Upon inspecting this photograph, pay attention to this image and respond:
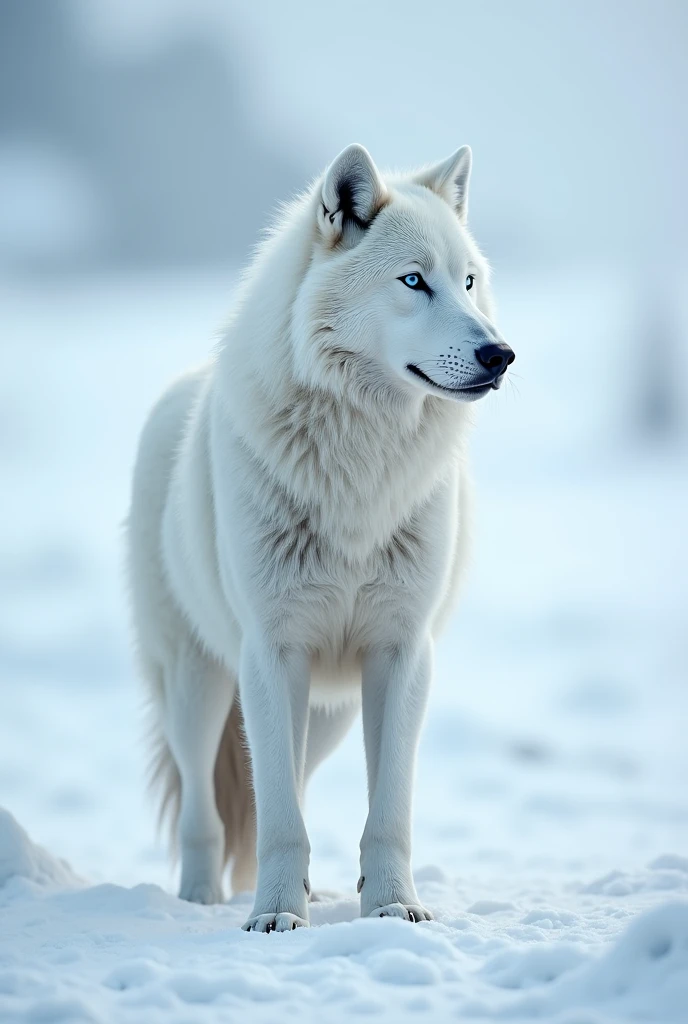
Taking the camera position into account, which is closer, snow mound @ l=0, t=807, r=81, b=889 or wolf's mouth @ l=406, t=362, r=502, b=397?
wolf's mouth @ l=406, t=362, r=502, b=397

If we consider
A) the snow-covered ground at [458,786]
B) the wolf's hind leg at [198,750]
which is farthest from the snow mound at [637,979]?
the wolf's hind leg at [198,750]

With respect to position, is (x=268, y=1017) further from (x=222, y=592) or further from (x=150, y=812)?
(x=150, y=812)

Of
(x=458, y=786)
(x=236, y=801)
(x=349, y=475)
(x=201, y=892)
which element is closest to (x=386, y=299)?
(x=349, y=475)

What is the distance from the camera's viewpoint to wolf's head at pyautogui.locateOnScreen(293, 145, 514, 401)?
2.87 metres

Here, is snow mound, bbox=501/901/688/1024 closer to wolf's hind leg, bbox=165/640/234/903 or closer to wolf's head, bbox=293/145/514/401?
wolf's head, bbox=293/145/514/401

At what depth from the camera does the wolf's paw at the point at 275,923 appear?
9.29ft

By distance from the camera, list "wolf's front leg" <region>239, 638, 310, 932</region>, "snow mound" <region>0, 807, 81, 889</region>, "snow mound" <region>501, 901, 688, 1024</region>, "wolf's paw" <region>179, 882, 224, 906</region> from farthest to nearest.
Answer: "wolf's paw" <region>179, 882, 224, 906</region> → "snow mound" <region>0, 807, 81, 889</region> → "wolf's front leg" <region>239, 638, 310, 932</region> → "snow mound" <region>501, 901, 688, 1024</region>

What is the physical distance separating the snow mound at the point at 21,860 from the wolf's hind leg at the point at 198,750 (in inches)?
18.5

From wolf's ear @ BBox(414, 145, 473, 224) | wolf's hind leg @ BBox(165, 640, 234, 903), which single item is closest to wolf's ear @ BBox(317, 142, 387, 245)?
wolf's ear @ BBox(414, 145, 473, 224)

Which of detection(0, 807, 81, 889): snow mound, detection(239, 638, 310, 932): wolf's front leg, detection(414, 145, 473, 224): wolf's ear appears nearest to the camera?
detection(239, 638, 310, 932): wolf's front leg

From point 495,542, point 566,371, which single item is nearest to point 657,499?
point 495,542

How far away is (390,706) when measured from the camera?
10.3ft

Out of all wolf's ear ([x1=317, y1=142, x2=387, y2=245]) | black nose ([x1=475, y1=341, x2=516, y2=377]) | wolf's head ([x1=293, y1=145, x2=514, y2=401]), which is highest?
wolf's ear ([x1=317, y1=142, x2=387, y2=245])

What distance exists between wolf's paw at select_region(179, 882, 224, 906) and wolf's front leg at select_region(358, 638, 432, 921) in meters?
1.15
